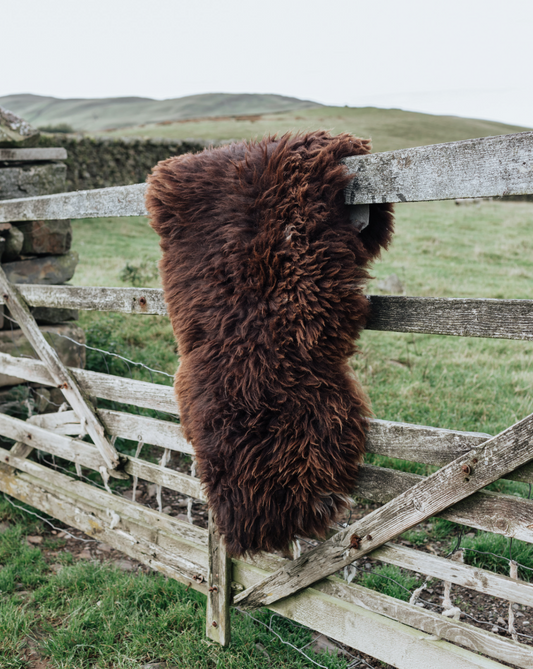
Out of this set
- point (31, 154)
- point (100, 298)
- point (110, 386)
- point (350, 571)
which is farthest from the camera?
point (31, 154)

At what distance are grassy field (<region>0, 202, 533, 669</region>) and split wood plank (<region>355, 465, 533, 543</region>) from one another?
0.72 m

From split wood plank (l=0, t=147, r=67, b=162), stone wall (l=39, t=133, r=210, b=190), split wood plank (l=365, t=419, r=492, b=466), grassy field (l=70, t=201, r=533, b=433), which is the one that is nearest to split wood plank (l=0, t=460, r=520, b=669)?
split wood plank (l=365, t=419, r=492, b=466)

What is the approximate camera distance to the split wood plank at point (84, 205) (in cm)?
237

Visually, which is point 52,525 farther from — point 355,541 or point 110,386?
point 355,541

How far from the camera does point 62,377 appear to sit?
3.15 meters

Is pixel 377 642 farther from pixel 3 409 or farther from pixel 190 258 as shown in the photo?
pixel 3 409

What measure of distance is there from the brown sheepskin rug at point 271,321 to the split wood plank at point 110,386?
682 millimetres

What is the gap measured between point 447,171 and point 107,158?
16.0m

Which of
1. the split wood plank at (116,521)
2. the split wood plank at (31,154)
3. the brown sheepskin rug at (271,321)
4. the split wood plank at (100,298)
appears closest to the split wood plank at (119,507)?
the split wood plank at (116,521)

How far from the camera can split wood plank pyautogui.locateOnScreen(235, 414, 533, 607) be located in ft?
5.16

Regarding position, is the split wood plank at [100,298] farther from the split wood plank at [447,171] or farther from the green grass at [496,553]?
the green grass at [496,553]

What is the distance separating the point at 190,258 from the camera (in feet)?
6.41

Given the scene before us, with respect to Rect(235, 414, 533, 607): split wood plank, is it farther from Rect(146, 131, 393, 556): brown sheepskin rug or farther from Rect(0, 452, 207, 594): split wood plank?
Rect(0, 452, 207, 594): split wood plank

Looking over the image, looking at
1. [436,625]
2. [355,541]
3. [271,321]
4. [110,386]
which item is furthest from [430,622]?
[110,386]
